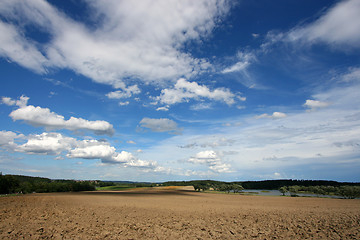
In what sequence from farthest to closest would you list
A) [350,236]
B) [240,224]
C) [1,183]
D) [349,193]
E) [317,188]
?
1. [317,188]
2. [349,193]
3. [1,183]
4. [240,224]
5. [350,236]

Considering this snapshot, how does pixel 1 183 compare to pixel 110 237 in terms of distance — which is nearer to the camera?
pixel 110 237

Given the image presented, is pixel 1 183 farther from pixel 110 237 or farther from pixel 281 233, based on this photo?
pixel 281 233

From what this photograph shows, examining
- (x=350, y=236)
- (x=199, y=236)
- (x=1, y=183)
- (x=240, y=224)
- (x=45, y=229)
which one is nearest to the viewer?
(x=350, y=236)

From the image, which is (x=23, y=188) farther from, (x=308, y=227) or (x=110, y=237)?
(x=308, y=227)

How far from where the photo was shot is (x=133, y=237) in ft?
56.9

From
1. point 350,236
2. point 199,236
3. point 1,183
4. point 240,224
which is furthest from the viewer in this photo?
point 1,183

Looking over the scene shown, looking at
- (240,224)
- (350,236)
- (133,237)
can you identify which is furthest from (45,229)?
(350,236)

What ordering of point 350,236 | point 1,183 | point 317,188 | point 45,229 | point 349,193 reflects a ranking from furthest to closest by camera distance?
point 317,188 < point 349,193 < point 1,183 < point 45,229 < point 350,236

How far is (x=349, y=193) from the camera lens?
85.3 metres

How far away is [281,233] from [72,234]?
1827cm

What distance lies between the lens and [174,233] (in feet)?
61.6

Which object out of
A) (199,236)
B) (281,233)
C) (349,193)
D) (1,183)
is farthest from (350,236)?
(1,183)

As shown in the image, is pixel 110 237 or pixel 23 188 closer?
pixel 110 237

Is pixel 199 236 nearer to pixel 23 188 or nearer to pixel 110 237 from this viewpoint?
pixel 110 237
